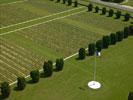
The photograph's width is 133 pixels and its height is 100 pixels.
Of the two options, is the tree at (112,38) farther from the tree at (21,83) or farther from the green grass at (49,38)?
the tree at (21,83)

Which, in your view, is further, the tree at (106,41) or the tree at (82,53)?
the tree at (106,41)

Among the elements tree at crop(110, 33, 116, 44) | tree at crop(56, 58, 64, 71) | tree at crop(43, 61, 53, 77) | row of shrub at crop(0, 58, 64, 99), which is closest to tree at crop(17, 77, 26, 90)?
row of shrub at crop(0, 58, 64, 99)

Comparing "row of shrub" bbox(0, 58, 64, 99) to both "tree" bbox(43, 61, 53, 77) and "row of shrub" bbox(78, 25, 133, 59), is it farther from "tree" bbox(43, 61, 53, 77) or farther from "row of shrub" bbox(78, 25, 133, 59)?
"row of shrub" bbox(78, 25, 133, 59)

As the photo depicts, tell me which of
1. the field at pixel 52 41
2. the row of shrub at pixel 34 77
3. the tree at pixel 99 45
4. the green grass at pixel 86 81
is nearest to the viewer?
the row of shrub at pixel 34 77

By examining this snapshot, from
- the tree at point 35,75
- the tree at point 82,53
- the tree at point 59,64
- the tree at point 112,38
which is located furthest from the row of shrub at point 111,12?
the tree at point 35,75

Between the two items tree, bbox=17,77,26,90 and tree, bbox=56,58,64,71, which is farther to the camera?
tree, bbox=56,58,64,71

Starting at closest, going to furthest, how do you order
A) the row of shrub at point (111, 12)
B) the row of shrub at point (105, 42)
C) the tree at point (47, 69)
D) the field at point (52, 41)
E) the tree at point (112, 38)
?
1. the field at point (52, 41)
2. the tree at point (47, 69)
3. the row of shrub at point (105, 42)
4. the tree at point (112, 38)
5. the row of shrub at point (111, 12)
